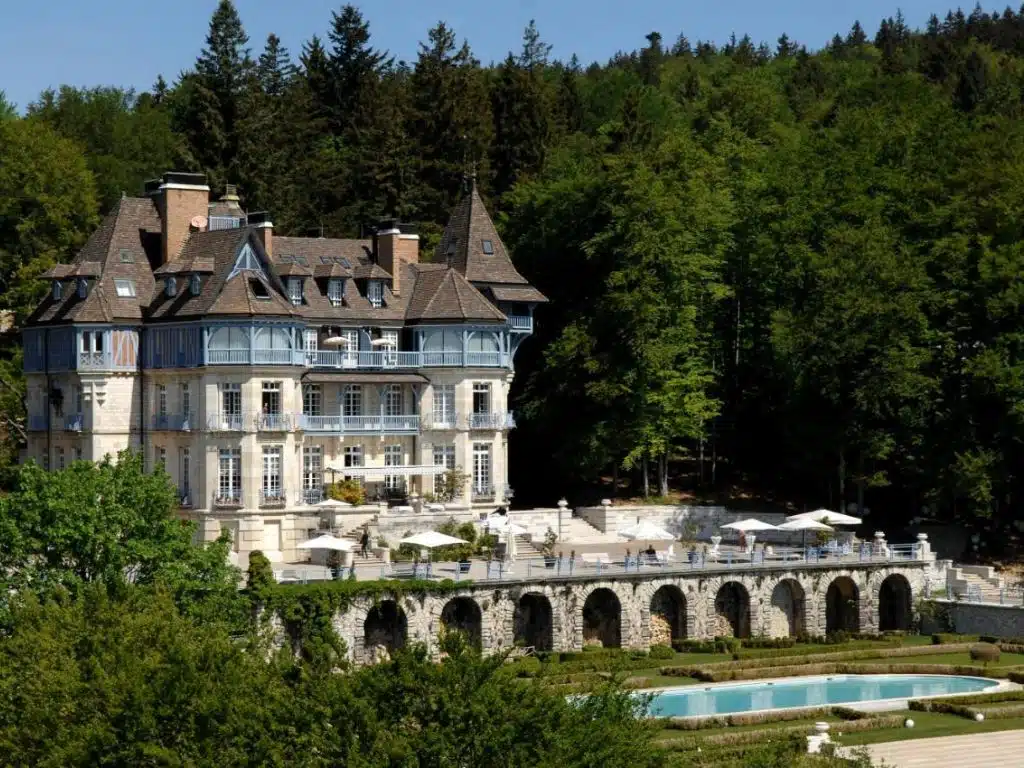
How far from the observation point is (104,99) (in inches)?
4432

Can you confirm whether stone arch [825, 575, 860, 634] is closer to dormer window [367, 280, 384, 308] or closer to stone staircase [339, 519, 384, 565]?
stone staircase [339, 519, 384, 565]

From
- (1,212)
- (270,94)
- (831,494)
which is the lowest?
(831,494)

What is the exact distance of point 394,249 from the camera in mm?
79000

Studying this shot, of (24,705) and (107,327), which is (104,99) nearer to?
(107,327)

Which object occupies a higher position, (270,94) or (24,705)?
(270,94)

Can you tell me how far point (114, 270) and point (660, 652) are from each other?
22427 mm

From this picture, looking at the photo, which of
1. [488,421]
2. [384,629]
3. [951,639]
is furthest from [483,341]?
[951,639]

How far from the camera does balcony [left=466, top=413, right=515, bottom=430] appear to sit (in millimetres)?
77062

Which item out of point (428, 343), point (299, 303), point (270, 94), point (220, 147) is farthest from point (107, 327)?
point (270, 94)

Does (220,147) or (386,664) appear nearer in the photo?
(386,664)

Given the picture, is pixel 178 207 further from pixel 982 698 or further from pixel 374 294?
pixel 982 698

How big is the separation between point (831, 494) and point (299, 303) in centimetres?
2211

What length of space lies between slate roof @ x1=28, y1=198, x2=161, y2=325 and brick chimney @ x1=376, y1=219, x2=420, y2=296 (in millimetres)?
8433

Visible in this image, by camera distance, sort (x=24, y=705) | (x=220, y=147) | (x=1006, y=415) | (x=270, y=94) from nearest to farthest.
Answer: (x=24, y=705) → (x=1006, y=415) → (x=220, y=147) → (x=270, y=94)
